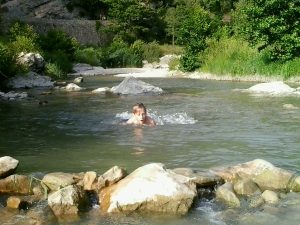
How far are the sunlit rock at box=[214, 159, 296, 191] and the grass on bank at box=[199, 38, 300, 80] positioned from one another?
49.9 feet

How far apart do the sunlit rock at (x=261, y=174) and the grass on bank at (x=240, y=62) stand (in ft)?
49.9

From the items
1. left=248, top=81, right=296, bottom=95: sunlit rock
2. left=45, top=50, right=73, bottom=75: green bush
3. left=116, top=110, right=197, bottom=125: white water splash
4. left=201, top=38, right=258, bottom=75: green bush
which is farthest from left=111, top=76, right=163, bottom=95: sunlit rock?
left=45, top=50, right=73, bottom=75: green bush

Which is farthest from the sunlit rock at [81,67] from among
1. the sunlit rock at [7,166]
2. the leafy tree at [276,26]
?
the sunlit rock at [7,166]

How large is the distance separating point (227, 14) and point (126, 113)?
4256 centimetres

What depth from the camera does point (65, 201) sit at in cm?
610

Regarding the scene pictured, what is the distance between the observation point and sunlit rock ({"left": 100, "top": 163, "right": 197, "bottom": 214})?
20.0 ft

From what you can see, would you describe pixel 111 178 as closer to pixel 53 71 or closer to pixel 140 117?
pixel 140 117

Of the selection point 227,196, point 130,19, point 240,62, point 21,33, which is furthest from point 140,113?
point 130,19

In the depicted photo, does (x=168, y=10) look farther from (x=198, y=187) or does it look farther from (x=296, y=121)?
(x=198, y=187)

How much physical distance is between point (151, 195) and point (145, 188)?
125mm

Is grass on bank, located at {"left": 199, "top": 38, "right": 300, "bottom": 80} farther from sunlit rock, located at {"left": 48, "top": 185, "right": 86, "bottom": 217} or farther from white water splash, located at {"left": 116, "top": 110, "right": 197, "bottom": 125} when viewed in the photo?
sunlit rock, located at {"left": 48, "top": 185, "right": 86, "bottom": 217}

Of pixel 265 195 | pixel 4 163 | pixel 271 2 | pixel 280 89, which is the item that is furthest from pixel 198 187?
pixel 271 2

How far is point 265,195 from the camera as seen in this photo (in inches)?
254

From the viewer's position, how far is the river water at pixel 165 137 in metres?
6.30
